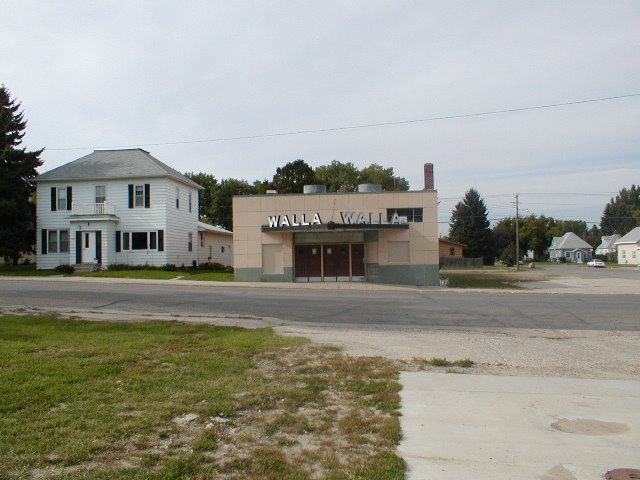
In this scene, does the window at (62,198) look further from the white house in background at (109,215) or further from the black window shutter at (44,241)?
the black window shutter at (44,241)

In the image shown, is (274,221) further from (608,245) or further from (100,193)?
(608,245)

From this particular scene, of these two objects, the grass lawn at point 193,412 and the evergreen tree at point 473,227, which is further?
the evergreen tree at point 473,227

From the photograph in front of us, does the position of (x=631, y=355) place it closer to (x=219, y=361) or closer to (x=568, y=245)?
(x=219, y=361)

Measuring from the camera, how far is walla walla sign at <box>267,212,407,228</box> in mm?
33400

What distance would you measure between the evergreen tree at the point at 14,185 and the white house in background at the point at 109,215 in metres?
1.06

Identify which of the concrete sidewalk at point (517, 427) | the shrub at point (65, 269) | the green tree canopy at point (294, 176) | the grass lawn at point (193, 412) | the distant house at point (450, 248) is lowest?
the concrete sidewalk at point (517, 427)

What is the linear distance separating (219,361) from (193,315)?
287 inches

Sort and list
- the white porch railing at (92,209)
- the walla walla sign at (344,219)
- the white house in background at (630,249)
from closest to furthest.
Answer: the walla walla sign at (344,219)
the white porch railing at (92,209)
the white house in background at (630,249)

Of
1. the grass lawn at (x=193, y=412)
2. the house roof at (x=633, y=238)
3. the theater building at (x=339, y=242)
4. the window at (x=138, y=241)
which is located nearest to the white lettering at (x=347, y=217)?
the theater building at (x=339, y=242)

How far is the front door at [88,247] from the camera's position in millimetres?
38156

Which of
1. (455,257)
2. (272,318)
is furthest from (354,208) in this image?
(455,257)

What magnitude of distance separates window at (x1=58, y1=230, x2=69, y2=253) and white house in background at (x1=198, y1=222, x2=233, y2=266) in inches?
401

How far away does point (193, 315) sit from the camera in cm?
1559

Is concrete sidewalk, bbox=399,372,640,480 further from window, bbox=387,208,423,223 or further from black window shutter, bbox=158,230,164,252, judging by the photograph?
black window shutter, bbox=158,230,164,252
